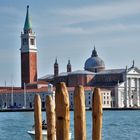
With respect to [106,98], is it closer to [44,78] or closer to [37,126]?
[44,78]

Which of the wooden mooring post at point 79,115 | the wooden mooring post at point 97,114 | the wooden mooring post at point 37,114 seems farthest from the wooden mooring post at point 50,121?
the wooden mooring post at point 79,115

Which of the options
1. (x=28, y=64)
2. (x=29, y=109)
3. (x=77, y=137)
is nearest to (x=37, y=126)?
(x=77, y=137)

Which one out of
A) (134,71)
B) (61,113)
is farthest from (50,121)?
(134,71)

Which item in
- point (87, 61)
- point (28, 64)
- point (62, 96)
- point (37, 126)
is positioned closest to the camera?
point (62, 96)

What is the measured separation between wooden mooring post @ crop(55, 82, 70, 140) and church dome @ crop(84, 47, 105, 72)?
215ft

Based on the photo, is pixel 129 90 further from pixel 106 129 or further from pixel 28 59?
pixel 106 129

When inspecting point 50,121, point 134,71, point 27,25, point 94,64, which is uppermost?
point 27,25

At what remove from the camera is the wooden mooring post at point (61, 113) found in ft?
19.7

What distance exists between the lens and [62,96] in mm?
6012

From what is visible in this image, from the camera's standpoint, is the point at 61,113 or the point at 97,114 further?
the point at 97,114

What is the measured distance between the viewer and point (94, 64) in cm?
7212

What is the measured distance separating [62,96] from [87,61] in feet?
221

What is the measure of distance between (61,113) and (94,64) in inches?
2606

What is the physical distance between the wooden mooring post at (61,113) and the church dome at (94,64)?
6559cm
